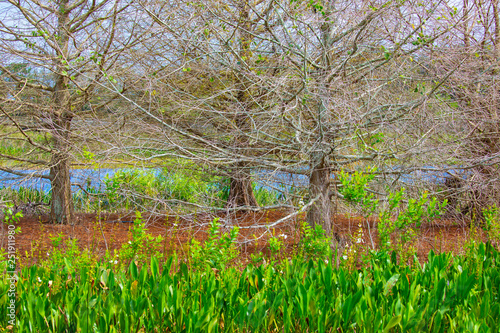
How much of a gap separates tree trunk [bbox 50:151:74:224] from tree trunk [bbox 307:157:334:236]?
3.63m

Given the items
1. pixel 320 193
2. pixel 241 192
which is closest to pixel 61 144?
pixel 241 192

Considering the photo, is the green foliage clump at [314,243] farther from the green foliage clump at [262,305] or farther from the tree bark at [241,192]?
the tree bark at [241,192]

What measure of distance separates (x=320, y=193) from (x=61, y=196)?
3.97 metres

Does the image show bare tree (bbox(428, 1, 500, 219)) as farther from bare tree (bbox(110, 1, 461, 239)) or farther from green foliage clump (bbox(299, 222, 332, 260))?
green foliage clump (bbox(299, 222, 332, 260))

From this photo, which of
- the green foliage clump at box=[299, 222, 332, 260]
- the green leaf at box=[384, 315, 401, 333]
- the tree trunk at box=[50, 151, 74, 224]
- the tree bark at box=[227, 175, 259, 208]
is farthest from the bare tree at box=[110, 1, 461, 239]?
the green leaf at box=[384, 315, 401, 333]

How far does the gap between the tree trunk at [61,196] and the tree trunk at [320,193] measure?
3.63 metres

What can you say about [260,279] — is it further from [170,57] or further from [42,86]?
[42,86]

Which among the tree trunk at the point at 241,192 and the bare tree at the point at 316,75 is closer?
the bare tree at the point at 316,75

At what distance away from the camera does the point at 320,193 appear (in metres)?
5.23

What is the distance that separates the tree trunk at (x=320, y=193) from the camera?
5293 mm

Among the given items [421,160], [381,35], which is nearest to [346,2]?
[381,35]

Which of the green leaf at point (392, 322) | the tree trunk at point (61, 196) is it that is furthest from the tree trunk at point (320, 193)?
the tree trunk at point (61, 196)

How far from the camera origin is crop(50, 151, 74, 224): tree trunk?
6.50 m

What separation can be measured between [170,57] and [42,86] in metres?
1.92
